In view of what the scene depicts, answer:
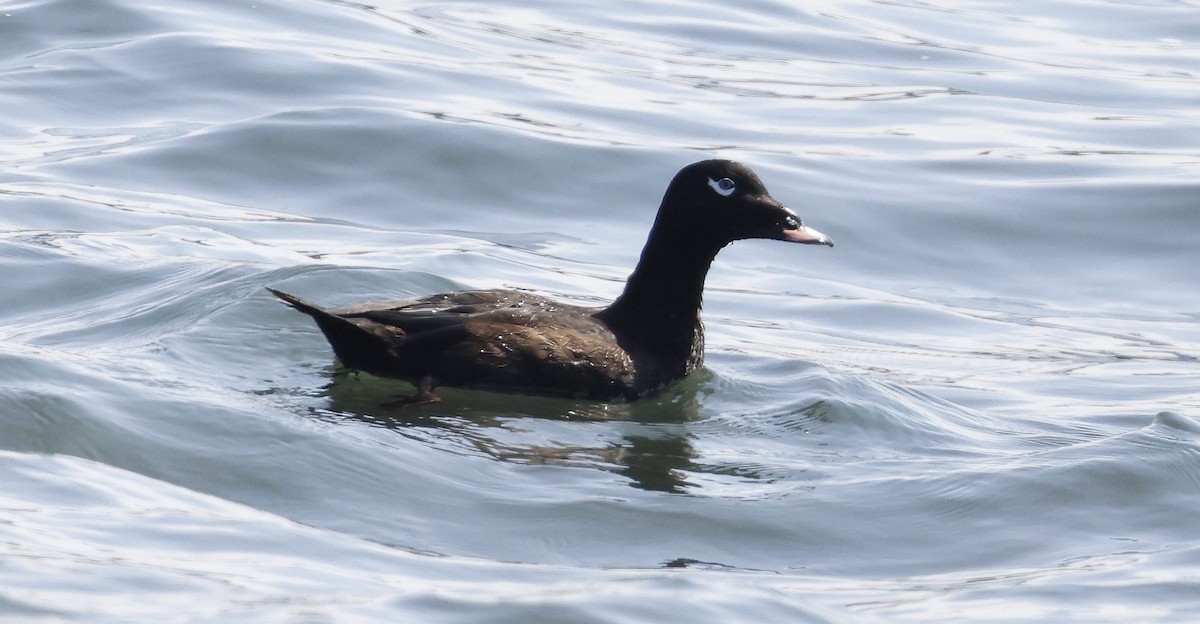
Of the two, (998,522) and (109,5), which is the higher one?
(109,5)

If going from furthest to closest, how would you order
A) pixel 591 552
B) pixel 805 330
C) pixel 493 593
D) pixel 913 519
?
pixel 805 330
pixel 913 519
pixel 591 552
pixel 493 593

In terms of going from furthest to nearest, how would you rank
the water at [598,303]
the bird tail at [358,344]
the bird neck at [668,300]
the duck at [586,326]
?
the bird neck at [668,300]
the duck at [586,326]
the bird tail at [358,344]
the water at [598,303]

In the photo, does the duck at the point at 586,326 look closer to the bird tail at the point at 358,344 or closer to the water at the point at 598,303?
the bird tail at the point at 358,344

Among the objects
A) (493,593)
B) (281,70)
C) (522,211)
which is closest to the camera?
(493,593)

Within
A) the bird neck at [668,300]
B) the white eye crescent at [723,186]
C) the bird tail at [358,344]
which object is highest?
the white eye crescent at [723,186]

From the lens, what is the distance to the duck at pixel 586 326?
798 centimetres

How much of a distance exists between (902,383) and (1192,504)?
2531mm


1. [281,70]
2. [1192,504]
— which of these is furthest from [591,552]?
[281,70]

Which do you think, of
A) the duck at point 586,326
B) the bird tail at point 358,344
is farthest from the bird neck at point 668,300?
the bird tail at point 358,344

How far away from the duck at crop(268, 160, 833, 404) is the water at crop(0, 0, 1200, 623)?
15 cm

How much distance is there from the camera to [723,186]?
8.77 meters

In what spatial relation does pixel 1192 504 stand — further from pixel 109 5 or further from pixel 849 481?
pixel 109 5

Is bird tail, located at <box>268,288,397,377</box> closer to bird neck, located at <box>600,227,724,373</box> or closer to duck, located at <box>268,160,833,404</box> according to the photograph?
duck, located at <box>268,160,833,404</box>

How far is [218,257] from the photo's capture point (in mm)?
10828
